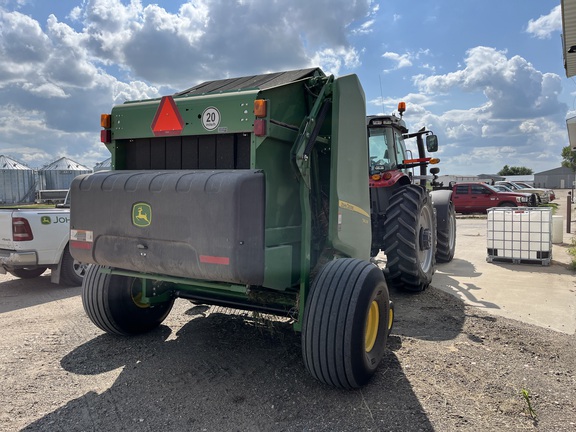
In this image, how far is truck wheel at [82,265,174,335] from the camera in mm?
4191

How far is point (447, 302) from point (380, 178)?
1.85 m

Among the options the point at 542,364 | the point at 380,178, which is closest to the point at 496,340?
the point at 542,364

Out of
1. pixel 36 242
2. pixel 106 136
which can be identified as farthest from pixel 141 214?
pixel 36 242

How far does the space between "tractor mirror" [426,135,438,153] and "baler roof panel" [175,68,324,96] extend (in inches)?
150

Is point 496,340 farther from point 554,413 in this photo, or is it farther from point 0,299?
point 0,299

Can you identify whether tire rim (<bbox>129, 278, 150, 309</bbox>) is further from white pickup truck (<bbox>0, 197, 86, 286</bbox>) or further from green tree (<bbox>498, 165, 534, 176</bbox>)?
green tree (<bbox>498, 165, 534, 176</bbox>)

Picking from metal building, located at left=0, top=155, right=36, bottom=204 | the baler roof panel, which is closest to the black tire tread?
the baler roof panel

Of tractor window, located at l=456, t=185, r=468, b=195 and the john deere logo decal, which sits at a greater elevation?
tractor window, located at l=456, t=185, r=468, b=195

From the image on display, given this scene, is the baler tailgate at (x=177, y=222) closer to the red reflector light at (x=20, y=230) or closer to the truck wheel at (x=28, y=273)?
the red reflector light at (x=20, y=230)

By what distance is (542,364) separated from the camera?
12.5 feet

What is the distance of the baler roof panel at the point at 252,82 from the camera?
11.7 feet

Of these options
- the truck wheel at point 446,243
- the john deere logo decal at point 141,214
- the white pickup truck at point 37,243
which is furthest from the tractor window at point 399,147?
the white pickup truck at point 37,243

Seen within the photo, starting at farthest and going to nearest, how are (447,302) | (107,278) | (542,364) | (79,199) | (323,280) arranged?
(447,302)
(107,278)
(542,364)
(79,199)
(323,280)

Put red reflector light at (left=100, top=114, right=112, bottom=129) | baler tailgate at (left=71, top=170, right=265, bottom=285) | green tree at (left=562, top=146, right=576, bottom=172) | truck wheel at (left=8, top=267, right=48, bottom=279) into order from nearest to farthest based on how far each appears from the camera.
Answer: baler tailgate at (left=71, top=170, right=265, bottom=285) → red reflector light at (left=100, top=114, right=112, bottom=129) → truck wheel at (left=8, top=267, right=48, bottom=279) → green tree at (left=562, top=146, right=576, bottom=172)
